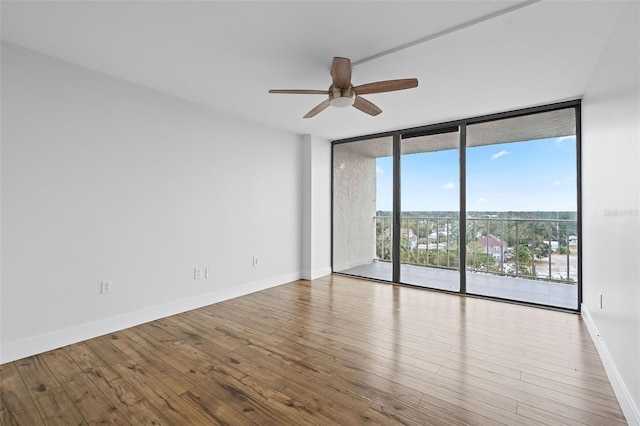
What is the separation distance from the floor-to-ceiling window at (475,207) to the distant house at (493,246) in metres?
0.01

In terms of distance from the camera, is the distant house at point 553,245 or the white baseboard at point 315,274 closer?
the distant house at point 553,245

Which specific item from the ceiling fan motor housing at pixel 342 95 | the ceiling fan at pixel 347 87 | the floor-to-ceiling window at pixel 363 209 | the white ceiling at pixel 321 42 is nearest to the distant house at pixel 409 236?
the floor-to-ceiling window at pixel 363 209

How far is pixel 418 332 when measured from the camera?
2.84 m

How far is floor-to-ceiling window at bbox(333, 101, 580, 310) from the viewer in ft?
11.9

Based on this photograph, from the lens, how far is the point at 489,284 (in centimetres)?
427

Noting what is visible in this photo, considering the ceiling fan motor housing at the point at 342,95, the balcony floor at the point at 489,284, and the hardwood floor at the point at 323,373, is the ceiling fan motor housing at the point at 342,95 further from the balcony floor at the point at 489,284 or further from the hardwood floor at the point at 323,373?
the balcony floor at the point at 489,284

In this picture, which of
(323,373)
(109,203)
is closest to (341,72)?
(323,373)

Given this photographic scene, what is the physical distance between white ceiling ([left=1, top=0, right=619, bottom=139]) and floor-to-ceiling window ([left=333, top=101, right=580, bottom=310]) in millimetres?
738

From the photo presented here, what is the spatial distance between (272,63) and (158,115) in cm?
152

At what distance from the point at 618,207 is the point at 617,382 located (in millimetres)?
1110

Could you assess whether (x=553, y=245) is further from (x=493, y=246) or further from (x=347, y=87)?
(x=347, y=87)

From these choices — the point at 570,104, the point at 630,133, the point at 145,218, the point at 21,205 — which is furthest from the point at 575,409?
the point at 21,205

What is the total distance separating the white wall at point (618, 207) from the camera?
162 centimetres

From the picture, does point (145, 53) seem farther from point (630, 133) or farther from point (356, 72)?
point (630, 133)
